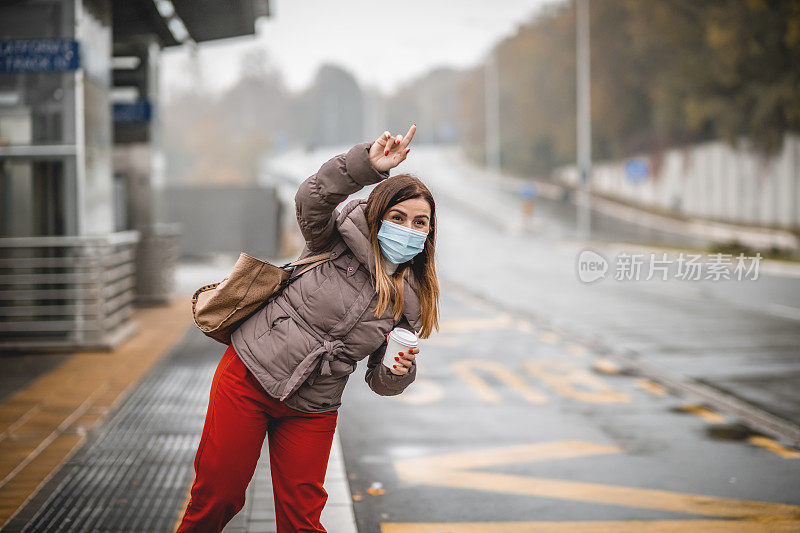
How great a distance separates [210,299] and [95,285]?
7.35 metres

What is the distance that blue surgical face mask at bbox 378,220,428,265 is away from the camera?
11.0 ft

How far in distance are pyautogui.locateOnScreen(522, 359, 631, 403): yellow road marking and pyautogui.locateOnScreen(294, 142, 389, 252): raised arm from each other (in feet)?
18.4

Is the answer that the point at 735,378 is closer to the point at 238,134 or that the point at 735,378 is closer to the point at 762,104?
the point at 762,104

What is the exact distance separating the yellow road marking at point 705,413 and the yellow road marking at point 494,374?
1.25 metres

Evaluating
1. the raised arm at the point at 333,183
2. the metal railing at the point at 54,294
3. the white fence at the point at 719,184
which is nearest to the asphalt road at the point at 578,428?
the raised arm at the point at 333,183

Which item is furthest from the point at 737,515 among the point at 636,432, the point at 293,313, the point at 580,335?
the point at 580,335

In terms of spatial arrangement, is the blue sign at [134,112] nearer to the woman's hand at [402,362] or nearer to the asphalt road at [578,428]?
the asphalt road at [578,428]

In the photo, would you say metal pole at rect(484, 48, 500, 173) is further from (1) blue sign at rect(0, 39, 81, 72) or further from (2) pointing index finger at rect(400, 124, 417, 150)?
(2) pointing index finger at rect(400, 124, 417, 150)

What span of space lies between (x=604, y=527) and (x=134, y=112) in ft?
37.3

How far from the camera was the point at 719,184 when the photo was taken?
47.2m

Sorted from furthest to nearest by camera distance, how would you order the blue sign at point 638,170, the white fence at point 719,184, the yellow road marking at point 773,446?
the blue sign at point 638,170, the white fence at point 719,184, the yellow road marking at point 773,446

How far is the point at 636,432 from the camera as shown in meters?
7.27

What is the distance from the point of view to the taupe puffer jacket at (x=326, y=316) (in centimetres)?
331

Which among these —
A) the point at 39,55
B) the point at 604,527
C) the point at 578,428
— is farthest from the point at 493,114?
the point at 604,527
